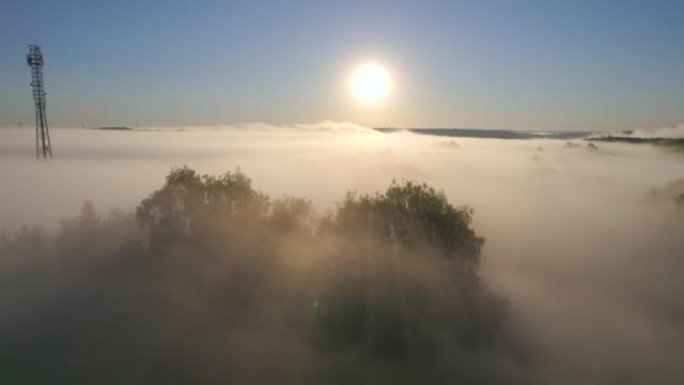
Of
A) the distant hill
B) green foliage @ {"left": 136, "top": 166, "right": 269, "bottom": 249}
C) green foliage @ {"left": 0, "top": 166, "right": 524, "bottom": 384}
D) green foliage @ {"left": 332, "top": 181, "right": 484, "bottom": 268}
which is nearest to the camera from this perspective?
green foliage @ {"left": 0, "top": 166, "right": 524, "bottom": 384}

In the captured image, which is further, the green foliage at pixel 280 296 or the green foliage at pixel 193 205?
the green foliage at pixel 193 205

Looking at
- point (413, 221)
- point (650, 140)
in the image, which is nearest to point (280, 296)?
point (413, 221)

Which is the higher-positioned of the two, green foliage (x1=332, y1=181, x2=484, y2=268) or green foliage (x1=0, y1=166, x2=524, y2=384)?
green foliage (x1=332, y1=181, x2=484, y2=268)

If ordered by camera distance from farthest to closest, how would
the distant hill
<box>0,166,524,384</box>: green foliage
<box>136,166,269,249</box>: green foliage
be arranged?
1. the distant hill
2. <box>136,166,269,249</box>: green foliage
3. <box>0,166,524,384</box>: green foliage

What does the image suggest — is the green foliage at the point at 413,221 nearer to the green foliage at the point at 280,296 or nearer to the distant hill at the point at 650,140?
the green foliage at the point at 280,296

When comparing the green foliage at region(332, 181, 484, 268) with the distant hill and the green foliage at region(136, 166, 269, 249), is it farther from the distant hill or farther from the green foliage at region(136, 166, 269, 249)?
the distant hill

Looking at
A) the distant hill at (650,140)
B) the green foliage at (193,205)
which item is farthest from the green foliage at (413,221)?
the distant hill at (650,140)

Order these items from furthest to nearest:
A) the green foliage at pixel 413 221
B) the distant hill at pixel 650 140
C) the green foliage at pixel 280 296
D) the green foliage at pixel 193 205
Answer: the distant hill at pixel 650 140
the green foliage at pixel 193 205
the green foliage at pixel 413 221
the green foliage at pixel 280 296

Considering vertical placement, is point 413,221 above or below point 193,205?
above

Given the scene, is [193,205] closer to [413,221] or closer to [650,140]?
[413,221]

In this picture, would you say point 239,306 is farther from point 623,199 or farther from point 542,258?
point 623,199

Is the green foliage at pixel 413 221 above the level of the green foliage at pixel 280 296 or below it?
above

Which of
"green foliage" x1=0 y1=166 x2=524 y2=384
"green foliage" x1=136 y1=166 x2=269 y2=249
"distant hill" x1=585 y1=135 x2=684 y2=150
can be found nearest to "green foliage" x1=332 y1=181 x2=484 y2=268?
"green foliage" x1=0 y1=166 x2=524 y2=384
